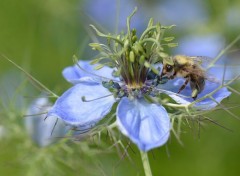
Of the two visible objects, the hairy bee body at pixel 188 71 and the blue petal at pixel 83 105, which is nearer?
the blue petal at pixel 83 105

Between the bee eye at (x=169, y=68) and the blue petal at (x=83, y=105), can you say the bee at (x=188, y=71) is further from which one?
the blue petal at (x=83, y=105)

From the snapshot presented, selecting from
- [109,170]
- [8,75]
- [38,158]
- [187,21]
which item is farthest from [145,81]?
[187,21]

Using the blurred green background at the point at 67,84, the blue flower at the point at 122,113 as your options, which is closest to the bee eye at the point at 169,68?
the blue flower at the point at 122,113

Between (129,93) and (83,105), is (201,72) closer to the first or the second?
(129,93)

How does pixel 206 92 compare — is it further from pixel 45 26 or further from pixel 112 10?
Result: pixel 112 10

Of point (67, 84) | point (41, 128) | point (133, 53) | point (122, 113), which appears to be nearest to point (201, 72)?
point (133, 53)

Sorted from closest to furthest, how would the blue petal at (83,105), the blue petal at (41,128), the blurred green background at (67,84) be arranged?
the blue petal at (83,105) → the blue petal at (41,128) → the blurred green background at (67,84)

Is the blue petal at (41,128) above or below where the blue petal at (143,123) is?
below
